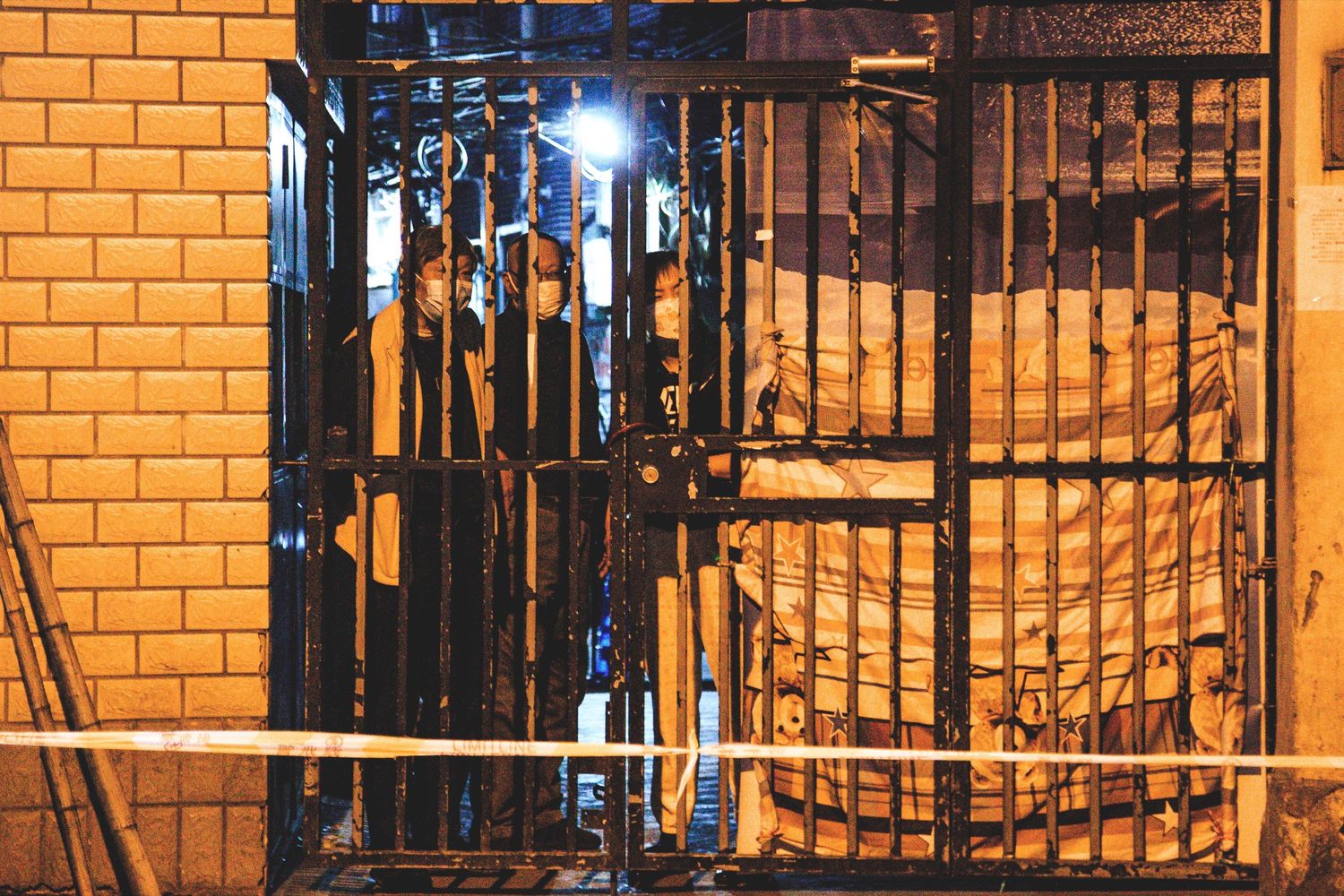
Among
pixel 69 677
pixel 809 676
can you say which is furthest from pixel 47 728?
pixel 809 676

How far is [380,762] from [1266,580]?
3244 millimetres

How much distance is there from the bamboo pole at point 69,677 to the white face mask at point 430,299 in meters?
1.48

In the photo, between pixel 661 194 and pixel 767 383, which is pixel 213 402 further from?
pixel 661 194

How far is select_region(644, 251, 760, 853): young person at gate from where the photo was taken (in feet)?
15.3

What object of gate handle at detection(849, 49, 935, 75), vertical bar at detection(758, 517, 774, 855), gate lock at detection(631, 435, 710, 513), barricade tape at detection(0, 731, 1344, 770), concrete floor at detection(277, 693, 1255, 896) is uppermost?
gate handle at detection(849, 49, 935, 75)

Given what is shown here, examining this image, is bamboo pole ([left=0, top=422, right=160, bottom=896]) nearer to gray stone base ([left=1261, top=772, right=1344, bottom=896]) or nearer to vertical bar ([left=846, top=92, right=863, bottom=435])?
vertical bar ([left=846, top=92, right=863, bottom=435])

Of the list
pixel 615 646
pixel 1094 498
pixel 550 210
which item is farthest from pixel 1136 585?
pixel 550 210

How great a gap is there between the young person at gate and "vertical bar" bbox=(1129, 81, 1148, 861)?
1.34 meters

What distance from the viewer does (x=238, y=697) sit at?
14.7 feet

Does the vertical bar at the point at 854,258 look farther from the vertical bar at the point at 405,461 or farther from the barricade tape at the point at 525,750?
the vertical bar at the point at 405,461

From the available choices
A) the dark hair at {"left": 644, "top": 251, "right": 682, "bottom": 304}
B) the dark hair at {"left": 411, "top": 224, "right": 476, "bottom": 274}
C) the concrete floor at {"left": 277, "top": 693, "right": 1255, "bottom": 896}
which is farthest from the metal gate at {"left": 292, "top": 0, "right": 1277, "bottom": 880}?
the dark hair at {"left": 644, "top": 251, "right": 682, "bottom": 304}

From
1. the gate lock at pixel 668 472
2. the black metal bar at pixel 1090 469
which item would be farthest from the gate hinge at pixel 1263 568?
the gate lock at pixel 668 472

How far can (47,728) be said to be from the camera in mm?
4012

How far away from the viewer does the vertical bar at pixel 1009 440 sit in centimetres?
437
